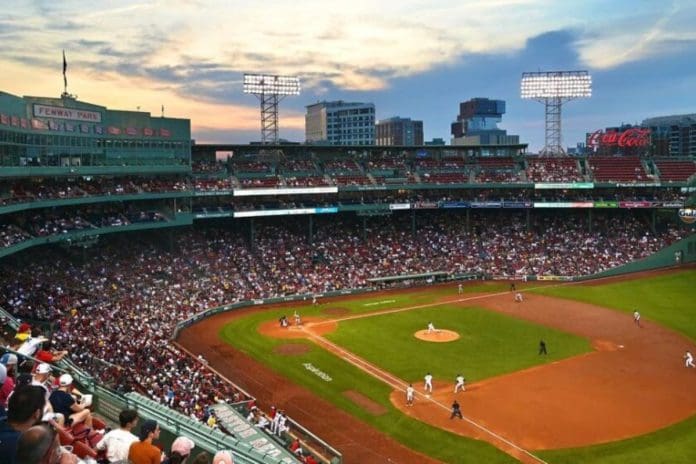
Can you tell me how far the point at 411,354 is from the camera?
38.4 meters

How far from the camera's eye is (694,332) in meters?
42.4

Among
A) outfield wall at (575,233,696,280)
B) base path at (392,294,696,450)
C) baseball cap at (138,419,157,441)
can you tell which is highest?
baseball cap at (138,419,157,441)

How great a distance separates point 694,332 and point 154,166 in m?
45.0

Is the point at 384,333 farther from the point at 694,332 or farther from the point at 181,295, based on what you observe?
the point at 694,332

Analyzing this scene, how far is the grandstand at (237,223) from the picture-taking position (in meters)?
36.6

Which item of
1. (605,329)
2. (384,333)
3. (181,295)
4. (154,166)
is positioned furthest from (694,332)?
(154,166)

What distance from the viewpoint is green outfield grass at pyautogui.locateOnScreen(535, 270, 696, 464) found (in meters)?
24.6

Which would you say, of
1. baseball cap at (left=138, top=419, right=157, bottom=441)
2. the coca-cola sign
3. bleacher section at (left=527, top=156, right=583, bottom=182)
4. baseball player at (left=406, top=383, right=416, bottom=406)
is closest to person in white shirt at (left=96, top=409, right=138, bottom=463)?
baseball cap at (left=138, top=419, right=157, bottom=441)

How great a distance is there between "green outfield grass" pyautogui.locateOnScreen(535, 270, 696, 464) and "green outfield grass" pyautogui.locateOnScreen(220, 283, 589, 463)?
13.7 ft

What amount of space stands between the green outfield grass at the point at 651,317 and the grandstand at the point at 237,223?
611cm

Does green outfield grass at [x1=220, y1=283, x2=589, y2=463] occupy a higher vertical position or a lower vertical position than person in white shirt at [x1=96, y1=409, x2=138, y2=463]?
lower

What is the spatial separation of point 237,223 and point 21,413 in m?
59.4

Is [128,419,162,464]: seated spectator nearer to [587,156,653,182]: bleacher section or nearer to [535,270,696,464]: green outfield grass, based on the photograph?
[535,270,696,464]: green outfield grass

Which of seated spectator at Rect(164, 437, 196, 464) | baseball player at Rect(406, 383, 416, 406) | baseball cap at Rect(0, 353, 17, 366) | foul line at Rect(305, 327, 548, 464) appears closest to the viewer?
seated spectator at Rect(164, 437, 196, 464)
